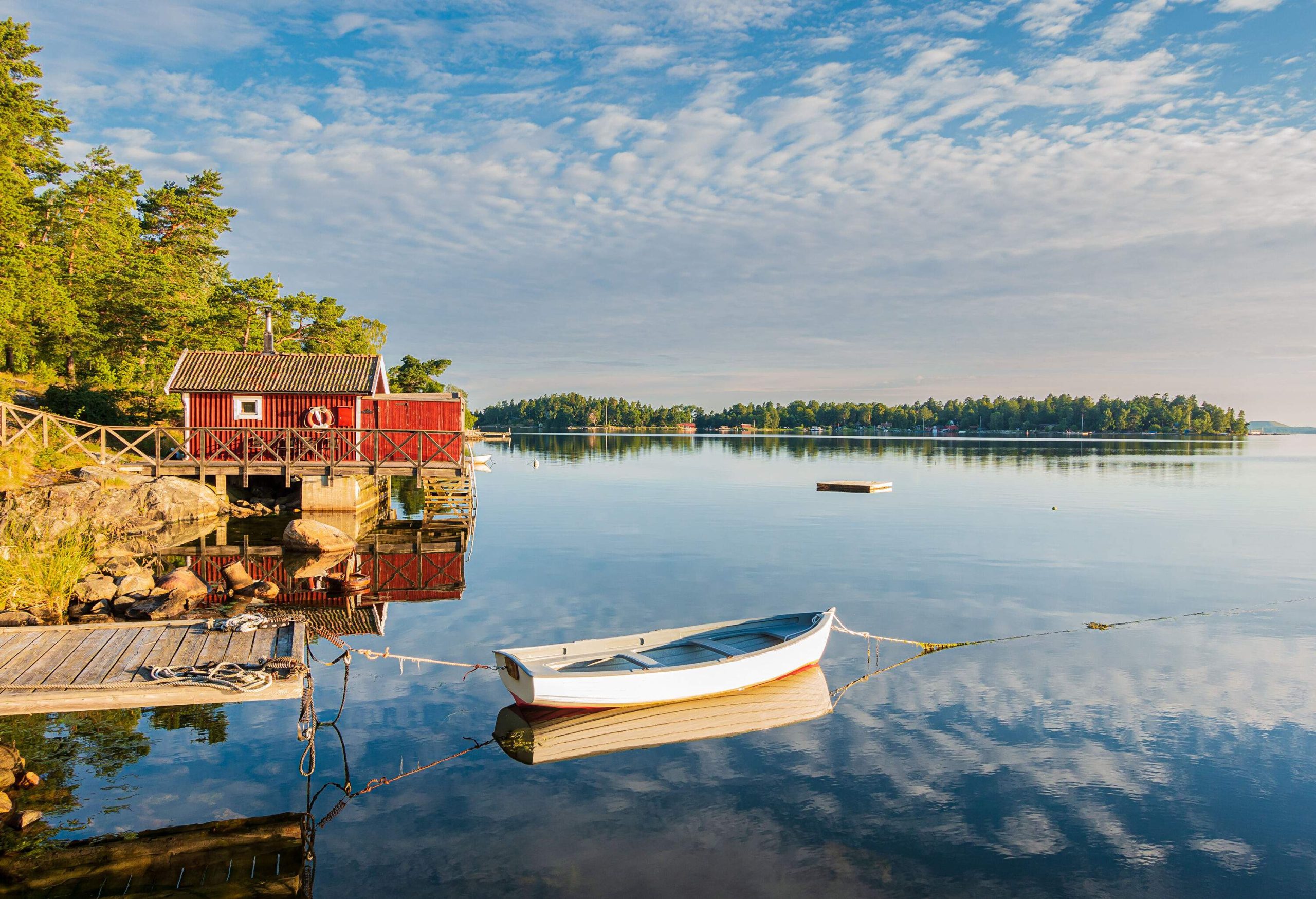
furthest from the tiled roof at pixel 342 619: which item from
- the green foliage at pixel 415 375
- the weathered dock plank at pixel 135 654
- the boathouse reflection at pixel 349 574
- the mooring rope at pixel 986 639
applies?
the green foliage at pixel 415 375

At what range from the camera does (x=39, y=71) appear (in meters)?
33.9

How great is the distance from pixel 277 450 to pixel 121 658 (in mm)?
20612

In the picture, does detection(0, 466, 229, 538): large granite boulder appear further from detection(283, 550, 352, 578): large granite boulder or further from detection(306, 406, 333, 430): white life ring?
detection(283, 550, 352, 578): large granite boulder

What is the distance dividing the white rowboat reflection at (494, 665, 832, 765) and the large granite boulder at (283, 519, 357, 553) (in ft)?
45.5

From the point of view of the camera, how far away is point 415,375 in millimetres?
72000

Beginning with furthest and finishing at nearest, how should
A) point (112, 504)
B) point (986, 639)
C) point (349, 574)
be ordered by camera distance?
point (112, 504), point (349, 574), point (986, 639)

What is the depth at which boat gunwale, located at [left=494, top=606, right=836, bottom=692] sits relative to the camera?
10508 millimetres

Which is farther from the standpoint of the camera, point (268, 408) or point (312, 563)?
point (268, 408)

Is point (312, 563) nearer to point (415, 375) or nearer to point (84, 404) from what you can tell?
point (84, 404)

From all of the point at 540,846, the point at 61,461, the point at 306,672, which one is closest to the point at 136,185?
the point at 61,461

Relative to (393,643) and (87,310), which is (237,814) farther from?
(87,310)

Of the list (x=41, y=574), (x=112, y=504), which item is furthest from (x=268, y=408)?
(x=41, y=574)

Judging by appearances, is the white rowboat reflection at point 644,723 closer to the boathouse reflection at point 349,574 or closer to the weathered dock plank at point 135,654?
the weathered dock plank at point 135,654

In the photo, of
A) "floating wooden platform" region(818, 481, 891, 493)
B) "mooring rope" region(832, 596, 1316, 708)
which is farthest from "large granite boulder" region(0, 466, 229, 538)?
"floating wooden platform" region(818, 481, 891, 493)
